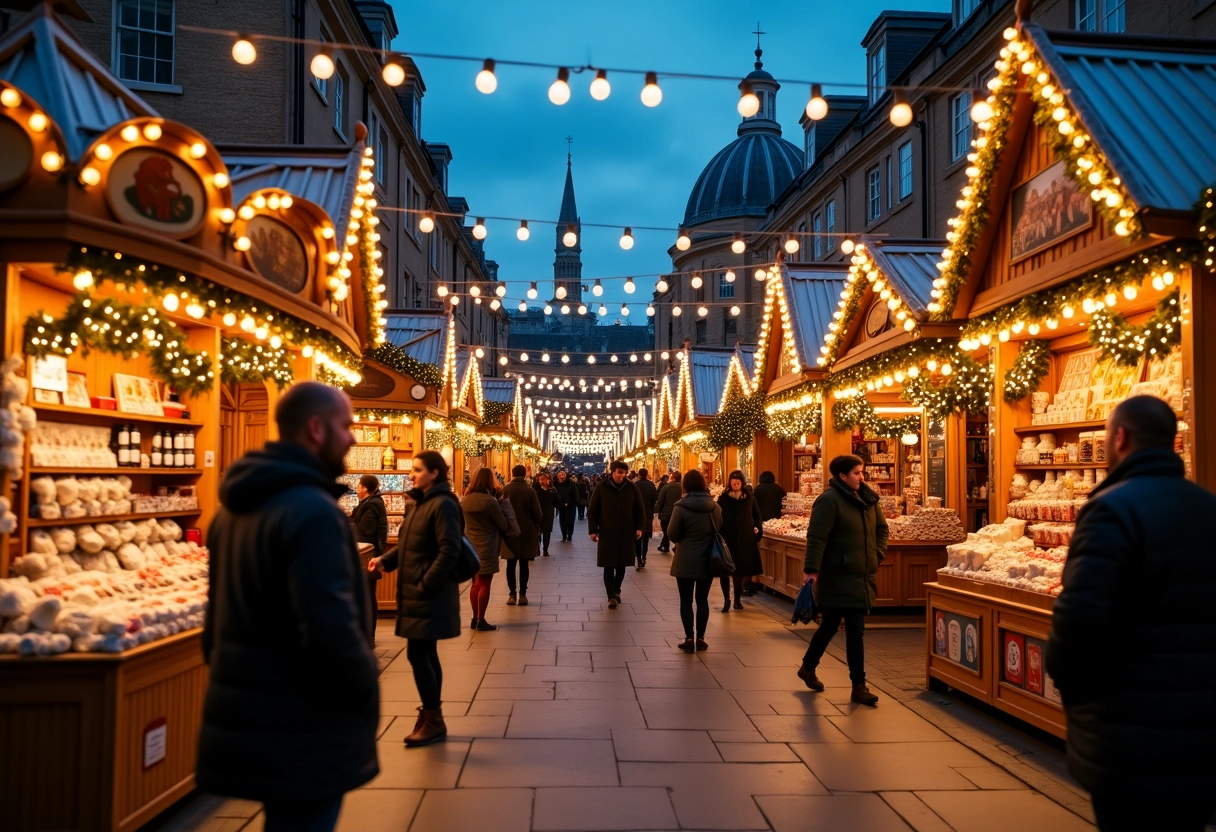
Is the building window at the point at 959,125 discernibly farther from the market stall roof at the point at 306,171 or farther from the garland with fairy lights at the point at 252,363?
the garland with fairy lights at the point at 252,363

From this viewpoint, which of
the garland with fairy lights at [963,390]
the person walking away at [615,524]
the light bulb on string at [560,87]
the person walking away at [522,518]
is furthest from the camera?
the person walking away at [522,518]

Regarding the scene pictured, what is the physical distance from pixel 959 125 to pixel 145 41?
16.5 meters

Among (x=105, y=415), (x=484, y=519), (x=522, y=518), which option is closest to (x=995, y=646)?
(x=484, y=519)

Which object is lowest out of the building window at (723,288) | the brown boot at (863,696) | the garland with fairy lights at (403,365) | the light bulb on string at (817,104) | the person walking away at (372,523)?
the brown boot at (863,696)

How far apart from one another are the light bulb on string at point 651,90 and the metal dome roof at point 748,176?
43146mm

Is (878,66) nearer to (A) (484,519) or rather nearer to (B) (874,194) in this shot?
(B) (874,194)

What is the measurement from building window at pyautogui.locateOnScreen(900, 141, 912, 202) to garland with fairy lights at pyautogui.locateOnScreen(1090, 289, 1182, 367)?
709 inches

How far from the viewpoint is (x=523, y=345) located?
7925 centimetres

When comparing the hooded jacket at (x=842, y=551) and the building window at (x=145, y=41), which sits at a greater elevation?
the building window at (x=145, y=41)

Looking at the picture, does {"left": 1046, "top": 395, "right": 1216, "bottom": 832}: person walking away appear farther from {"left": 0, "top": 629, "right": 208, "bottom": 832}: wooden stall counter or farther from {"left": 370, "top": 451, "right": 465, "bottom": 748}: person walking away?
{"left": 370, "top": 451, "right": 465, "bottom": 748}: person walking away

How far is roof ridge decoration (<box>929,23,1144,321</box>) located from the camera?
6.88m

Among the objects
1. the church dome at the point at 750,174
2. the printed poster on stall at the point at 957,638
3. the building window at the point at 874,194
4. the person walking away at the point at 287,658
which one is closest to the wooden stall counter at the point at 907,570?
the printed poster on stall at the point at 957,638

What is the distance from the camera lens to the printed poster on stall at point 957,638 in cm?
772

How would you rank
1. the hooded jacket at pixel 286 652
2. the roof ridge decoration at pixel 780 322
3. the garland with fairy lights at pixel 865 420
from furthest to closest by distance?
the roof ridge decoration at pixel 780 322
the garland with fairy lights at pixel 865 420
the hooded jacket at pixel 286 652
